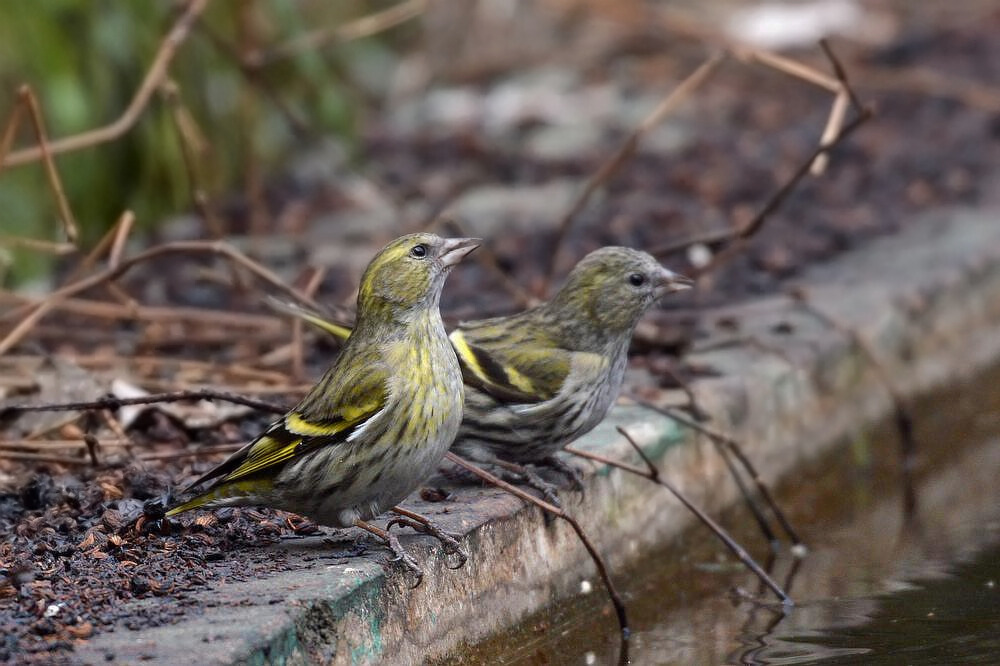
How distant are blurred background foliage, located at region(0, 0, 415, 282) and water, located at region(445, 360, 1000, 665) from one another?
8.30 ft

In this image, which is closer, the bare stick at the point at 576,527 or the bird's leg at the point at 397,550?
the bird's leg at the point at 397,550

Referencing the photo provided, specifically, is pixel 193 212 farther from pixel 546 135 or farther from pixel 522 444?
pixel 522 444

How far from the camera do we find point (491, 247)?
7367mm

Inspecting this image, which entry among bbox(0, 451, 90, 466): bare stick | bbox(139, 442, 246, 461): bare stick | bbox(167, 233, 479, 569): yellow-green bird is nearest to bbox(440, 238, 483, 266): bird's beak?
bbox(167, 233, 479, 569): yellow-green bird

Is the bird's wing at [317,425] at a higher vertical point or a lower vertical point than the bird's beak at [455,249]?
lower

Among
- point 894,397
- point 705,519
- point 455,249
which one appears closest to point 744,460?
point 705,519

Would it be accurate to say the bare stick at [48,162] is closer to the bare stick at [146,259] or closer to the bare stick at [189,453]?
the bare stick at [146,259]

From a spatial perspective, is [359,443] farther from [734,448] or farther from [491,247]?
[491,247]

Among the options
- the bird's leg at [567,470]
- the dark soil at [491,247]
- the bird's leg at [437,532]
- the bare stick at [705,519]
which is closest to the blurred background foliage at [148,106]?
the dark soil at [491,247]

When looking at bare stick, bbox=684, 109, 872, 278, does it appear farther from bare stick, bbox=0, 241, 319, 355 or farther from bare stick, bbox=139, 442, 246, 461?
bare stick, bbox=139, 442, 246, 461

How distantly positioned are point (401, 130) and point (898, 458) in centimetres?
501

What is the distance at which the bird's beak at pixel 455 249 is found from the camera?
3.99 metres

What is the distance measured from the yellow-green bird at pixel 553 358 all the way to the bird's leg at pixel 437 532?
605 mm

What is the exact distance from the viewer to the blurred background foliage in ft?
24.0
